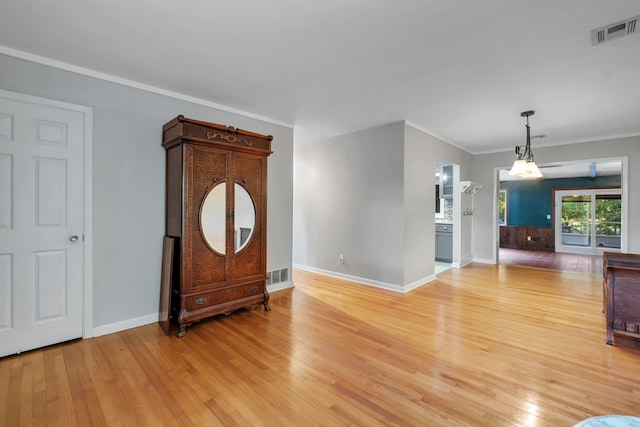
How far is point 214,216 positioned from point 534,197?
32.9 feet

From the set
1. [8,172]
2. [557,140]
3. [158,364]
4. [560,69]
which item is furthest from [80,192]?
[557,140]

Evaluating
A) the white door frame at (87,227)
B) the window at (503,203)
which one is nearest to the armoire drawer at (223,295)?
the white door frame at (87,227)

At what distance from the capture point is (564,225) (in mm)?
8719

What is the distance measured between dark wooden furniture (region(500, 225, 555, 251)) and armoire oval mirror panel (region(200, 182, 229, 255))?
957 centimetres

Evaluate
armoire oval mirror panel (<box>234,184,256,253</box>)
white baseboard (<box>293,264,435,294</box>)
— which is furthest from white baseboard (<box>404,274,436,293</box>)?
armoire oval mirror panel (<box>234,184,256,253</box>)

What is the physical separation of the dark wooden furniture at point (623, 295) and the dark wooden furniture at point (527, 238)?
24.3ft

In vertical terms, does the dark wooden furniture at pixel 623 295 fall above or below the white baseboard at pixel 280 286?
above

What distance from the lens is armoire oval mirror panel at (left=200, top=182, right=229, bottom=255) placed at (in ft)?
9.82

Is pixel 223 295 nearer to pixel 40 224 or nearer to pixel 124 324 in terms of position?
pixel 124 324

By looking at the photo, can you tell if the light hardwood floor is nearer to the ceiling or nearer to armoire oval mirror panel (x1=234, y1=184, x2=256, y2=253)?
armoire oval mirror panel (x1=234, y1=184, x2=256, y2=253)

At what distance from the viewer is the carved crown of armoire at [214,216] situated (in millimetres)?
2863

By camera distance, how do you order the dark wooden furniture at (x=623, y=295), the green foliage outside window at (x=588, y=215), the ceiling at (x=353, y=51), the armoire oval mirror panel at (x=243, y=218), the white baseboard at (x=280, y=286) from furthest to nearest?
the green foliage outside window at (x=588, y=215)
the white baseboard at (x=280, y=286)
the armoire oval mirror panel at (x=243, y=218)
the dark wooden furniture at (x=623, y=295)
the ceiling at (x=353, y=51)

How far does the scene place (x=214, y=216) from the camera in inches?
121

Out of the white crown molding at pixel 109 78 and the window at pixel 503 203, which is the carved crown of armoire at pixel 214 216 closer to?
the white crown molding at pixel 109 78
